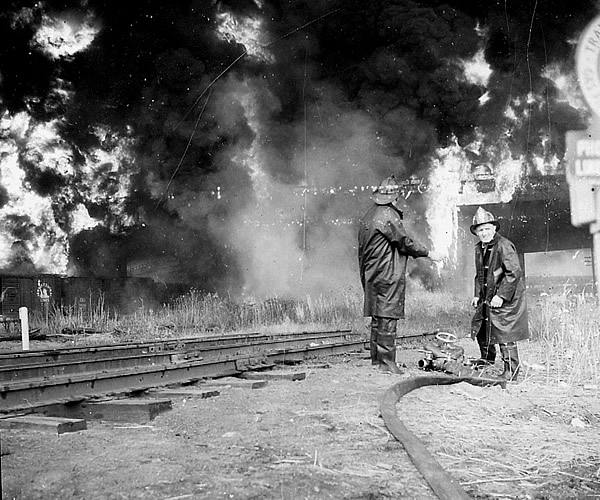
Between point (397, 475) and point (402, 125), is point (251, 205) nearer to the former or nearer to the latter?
point (402, 125)

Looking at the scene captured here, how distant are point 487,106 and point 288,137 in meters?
9.32

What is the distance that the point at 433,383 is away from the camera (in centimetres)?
590

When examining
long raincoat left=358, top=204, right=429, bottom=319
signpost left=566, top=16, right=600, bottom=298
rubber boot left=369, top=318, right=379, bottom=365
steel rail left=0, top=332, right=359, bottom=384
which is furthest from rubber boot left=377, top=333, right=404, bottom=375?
signpost left=566, top=16, right=600, bottom=298

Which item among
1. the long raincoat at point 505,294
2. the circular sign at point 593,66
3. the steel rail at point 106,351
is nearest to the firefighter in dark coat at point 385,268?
the long raincoat at point 505,294

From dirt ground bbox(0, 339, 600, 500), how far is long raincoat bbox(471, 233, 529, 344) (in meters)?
0.93

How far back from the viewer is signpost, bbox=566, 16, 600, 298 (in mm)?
17422

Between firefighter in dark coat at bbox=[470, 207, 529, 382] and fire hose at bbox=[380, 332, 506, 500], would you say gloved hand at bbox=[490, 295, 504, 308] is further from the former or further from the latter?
fire hose at bbox=[380, 332, 506, 500]

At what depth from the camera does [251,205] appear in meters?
26.4

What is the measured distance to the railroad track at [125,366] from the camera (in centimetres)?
462

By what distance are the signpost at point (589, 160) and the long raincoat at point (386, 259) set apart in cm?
910

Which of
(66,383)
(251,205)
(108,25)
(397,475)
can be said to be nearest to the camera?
(397,475)

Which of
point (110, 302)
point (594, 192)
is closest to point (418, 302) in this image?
point (594, 192)

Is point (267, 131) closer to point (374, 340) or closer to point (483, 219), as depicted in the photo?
point (374, 340)

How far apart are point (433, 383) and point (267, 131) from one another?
23480 millimetres
